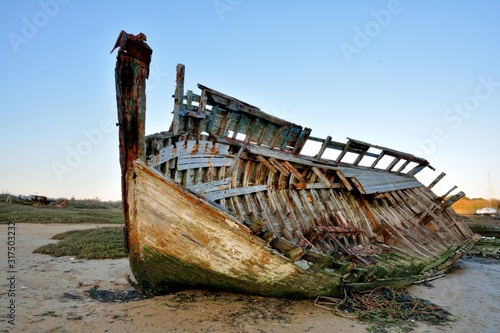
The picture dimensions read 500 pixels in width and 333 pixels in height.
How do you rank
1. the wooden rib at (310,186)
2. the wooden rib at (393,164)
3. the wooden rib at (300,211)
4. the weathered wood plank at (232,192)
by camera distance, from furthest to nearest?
1. the wooden rib at (393,164)
2. the wooden rib at (310,186)
3. the wooden rib at (300,211)
4. the weathered wood plank at (232,192)

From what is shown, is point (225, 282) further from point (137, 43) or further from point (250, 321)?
point (137, 43)

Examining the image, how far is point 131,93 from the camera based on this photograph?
4.15m

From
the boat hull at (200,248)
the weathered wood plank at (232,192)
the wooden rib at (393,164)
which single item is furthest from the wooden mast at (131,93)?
the wooden rib at (393,164)

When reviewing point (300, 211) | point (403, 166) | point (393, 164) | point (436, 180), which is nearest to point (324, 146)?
point (300, 211)

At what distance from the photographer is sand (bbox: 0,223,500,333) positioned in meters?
4.30

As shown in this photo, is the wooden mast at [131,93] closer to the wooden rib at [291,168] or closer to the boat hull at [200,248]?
the boat hull at [200,248]

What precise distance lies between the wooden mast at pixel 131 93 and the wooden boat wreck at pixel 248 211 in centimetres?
1

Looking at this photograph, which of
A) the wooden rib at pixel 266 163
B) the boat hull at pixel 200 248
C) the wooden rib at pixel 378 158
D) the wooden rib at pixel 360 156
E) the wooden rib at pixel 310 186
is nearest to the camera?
the boat hull at pixel 200 248

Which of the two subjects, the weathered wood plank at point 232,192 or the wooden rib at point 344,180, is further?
the wooden rib at point 344,180

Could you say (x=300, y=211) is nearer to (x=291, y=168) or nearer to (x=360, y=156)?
(x=291, y=168)

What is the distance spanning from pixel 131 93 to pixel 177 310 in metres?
3.40

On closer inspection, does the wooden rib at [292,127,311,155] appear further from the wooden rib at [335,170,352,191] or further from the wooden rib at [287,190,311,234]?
the wooden rib at [287,190,311,234]

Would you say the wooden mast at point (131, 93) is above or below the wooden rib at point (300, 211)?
above

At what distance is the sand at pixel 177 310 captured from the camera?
169 inches
